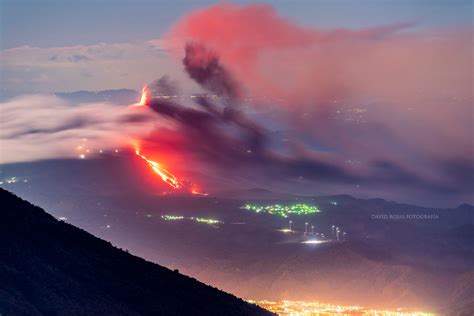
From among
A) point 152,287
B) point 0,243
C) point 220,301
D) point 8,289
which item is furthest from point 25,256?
point 220,301

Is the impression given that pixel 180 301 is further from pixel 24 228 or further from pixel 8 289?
pixel 8 289

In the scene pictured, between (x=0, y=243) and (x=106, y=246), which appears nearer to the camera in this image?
(x=0, y=243)

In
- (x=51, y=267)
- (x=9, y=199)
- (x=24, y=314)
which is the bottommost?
(x=24, y=314)

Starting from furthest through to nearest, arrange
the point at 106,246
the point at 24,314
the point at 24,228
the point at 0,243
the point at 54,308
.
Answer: the point at 106,246
the point at 24,228
the point at 0,243
the point at 54,308
the point at 24,314

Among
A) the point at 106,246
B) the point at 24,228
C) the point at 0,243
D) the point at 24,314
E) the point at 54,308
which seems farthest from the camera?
the point at 106,246

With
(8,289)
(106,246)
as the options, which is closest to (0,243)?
(8,289)

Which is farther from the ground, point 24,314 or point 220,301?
point 220,301
